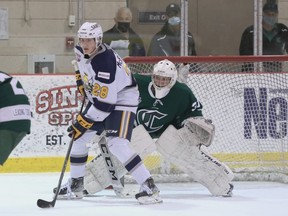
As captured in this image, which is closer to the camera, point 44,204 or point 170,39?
point 44,204

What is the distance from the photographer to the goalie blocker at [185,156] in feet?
16.9

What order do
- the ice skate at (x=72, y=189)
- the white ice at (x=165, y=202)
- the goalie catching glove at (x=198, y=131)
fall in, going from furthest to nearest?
the goalie catching glove at (x=198, y=131) < the ice skate at (x=72, y=189) < the white ice at (x=165, y=202)

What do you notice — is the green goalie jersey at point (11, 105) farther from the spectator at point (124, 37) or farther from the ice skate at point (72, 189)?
the spectator at point (124, 37)

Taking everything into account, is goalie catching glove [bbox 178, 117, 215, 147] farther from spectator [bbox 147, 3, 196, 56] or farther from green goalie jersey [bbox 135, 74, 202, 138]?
spectator [bbox 147, 3, 196, 56]

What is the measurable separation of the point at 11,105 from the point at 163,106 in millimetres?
2050

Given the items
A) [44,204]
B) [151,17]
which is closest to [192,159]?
[44,204]

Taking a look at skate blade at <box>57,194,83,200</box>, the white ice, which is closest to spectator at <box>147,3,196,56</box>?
the white ice

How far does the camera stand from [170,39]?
270 inches

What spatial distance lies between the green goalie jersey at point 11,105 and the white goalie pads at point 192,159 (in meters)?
2.08

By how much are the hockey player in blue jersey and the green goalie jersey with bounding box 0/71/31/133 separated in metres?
1.47

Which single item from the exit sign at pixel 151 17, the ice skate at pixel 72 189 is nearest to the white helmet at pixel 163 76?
the ice skate at pixel 72 189

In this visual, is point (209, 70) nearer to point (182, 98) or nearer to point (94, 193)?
point (182, 98)

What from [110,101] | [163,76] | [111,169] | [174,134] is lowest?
[111,169]

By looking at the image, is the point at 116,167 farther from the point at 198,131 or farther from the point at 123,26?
the point at 123,26
